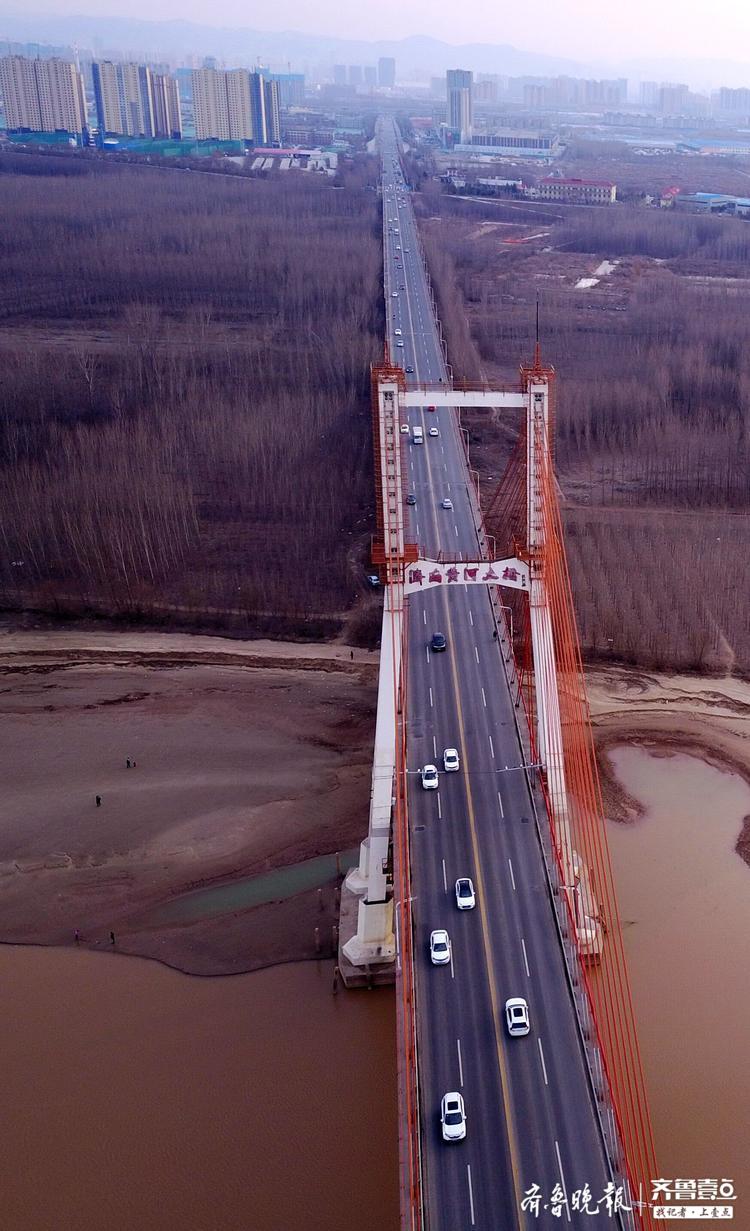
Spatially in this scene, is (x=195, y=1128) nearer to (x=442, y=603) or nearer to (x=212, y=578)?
(x=442, y=603)

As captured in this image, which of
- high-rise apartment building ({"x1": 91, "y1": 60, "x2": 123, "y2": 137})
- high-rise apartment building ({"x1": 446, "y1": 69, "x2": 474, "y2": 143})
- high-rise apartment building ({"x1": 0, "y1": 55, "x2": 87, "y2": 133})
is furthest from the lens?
high-rise apartment building ({"x1": 446, "y1": 69, "x2": 474, "y2": 143})

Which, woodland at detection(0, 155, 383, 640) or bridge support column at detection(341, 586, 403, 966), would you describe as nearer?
bridge support column at detection(341, 586, 403, 966)

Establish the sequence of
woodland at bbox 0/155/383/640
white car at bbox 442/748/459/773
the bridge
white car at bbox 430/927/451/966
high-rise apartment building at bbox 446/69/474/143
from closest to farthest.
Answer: the bridge
white car at bbox 430/927/451/966
white car at bbox 442/748/459/773
woodland at bbox 0/155/383/640
high-rise apartment building at bbox 446/69/474/143

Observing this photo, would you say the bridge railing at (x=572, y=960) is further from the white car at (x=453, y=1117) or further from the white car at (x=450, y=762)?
the white car at (x=453, y=1117)

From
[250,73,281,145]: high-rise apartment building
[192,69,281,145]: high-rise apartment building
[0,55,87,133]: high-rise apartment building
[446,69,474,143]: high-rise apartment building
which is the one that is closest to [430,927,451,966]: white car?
[0,55,87,133]: high-rise apartment building

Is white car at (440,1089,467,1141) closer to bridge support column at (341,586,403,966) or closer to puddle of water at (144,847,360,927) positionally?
bridge support column at (341,586,403,966)

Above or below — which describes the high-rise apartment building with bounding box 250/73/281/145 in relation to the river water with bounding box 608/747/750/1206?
above

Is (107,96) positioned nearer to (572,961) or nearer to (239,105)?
(239,105)
